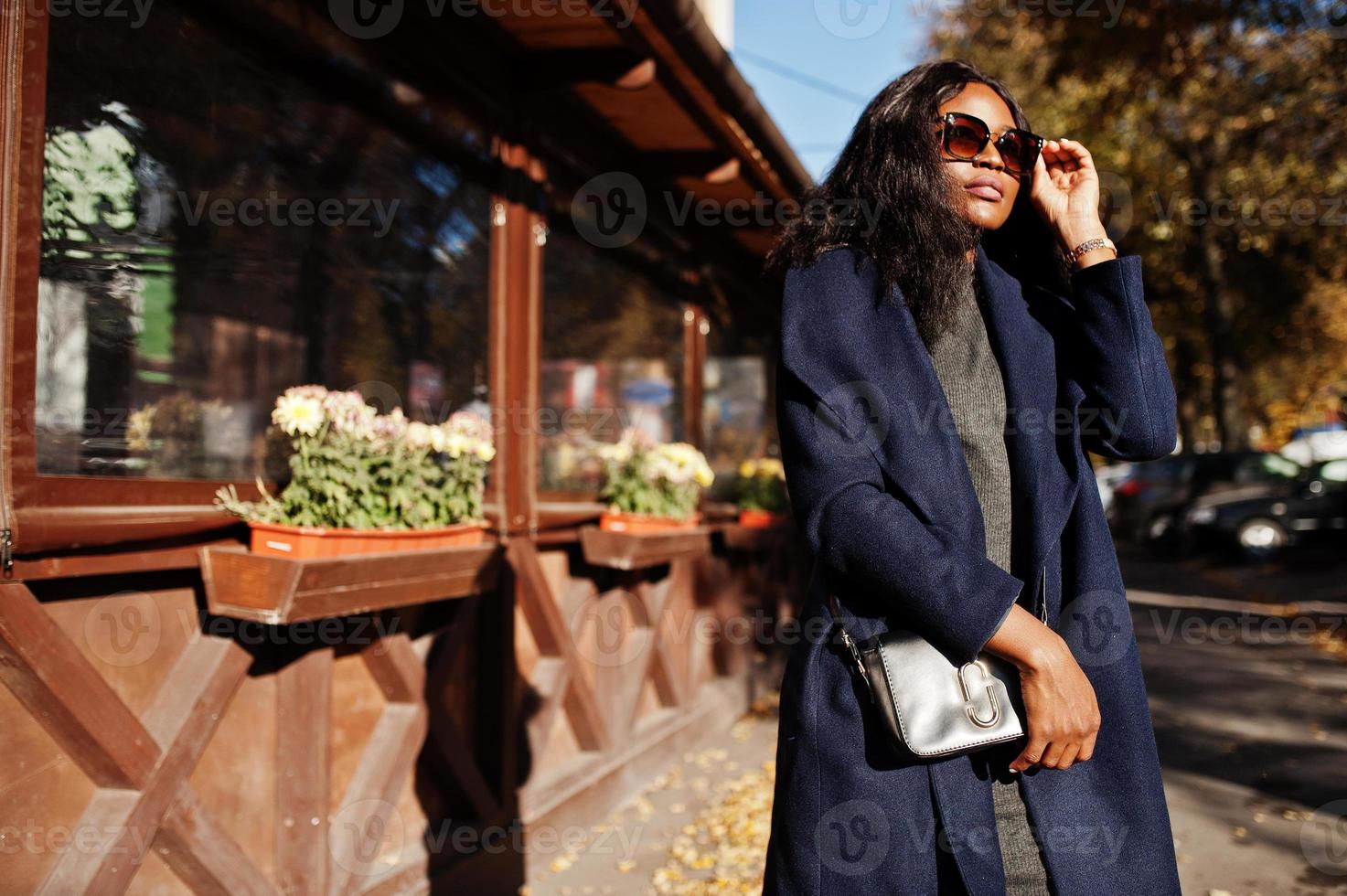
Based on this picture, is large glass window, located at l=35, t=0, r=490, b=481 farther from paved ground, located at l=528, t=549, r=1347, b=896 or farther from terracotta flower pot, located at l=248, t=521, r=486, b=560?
paved ground, located at l=528, t=549, r=1347, b=896

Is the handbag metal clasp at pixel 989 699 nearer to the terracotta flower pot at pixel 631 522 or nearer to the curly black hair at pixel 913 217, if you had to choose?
the curly black hair at pixel 913 217

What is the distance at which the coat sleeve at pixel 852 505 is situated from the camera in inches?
61.9

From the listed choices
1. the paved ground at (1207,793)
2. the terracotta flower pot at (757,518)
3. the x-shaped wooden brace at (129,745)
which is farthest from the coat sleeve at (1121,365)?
the terracotta flower pot at (757,518)

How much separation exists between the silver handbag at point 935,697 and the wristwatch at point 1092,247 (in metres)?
0.72

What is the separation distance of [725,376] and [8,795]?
6473mm

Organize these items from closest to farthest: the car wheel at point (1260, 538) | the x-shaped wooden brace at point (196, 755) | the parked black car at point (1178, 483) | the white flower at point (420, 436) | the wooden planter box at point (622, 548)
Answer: the x-shaped wooden brace at point (196, 755), the white flower at point (420, 436), the wooden planter box at point (622, 548), the car wheel at point (1260, 538), the parked black car at point (1178, 483)

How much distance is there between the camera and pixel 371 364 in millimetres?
4379

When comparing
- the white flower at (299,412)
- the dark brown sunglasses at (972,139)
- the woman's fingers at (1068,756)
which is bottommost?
the woman's fingers at (1068,756)

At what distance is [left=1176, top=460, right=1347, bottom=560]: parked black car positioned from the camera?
625 inches

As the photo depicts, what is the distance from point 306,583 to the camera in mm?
2807

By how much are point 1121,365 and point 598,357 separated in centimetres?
444

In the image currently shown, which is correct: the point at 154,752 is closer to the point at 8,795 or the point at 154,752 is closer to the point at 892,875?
the point at 8,795

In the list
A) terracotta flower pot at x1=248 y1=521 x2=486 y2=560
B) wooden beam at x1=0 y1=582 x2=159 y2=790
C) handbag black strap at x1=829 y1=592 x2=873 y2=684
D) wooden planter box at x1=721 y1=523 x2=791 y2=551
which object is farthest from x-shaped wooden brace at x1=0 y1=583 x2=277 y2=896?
wooden planter box at x1=721 y1=523 x2=791 y2=551

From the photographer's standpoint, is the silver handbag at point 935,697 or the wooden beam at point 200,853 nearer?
the silver handbag at point 935,697
